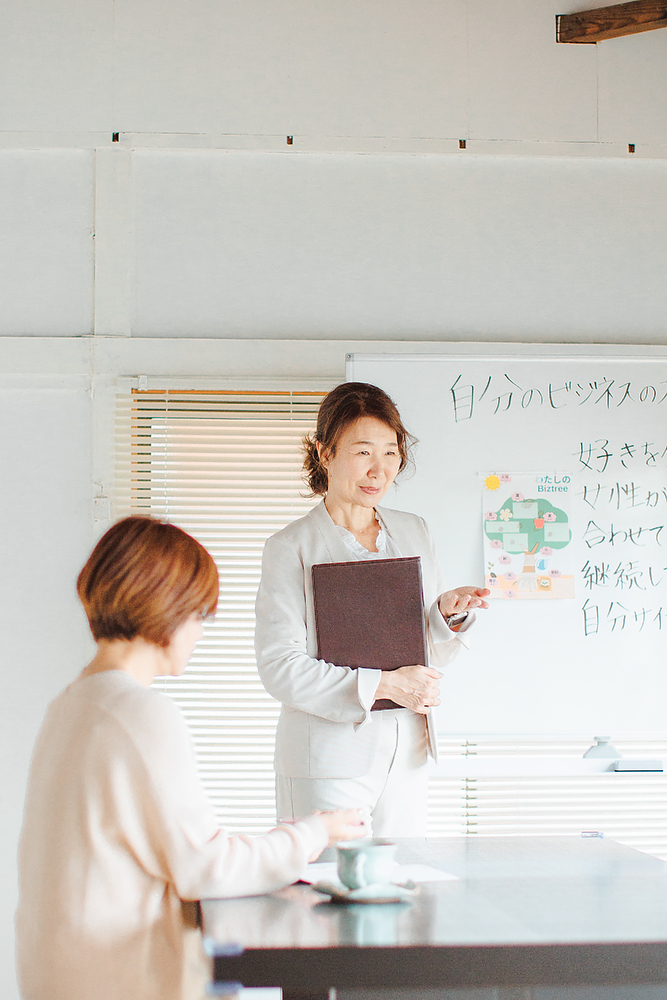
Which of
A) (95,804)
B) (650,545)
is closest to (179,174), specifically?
(650,545)

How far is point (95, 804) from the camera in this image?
1.12 meters

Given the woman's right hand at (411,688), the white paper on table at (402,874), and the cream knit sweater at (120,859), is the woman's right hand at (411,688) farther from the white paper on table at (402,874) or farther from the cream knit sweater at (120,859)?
the cream knit sweater at (120,859)

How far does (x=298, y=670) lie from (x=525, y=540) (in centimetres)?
99

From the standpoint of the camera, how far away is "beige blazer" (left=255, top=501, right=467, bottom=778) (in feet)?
6.19

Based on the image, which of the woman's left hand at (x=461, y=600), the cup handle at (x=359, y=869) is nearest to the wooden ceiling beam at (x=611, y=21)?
the woman's left hand at (x=461, y=600)

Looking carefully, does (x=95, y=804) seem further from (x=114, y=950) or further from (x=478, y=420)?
(x=478, y=420)

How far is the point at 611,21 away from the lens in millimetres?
2799

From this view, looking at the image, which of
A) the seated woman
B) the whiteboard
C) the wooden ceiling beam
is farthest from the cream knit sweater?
the wooden ceiling beam

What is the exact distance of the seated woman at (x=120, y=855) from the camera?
1109 mm

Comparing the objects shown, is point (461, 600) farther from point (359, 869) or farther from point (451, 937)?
point (451, 937)

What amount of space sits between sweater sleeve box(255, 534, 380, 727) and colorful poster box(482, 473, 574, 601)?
80 cm

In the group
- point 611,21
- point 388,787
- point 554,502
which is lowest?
point 388,787

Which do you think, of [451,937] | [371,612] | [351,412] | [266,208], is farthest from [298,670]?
[266,208]

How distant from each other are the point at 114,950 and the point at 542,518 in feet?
5.97
